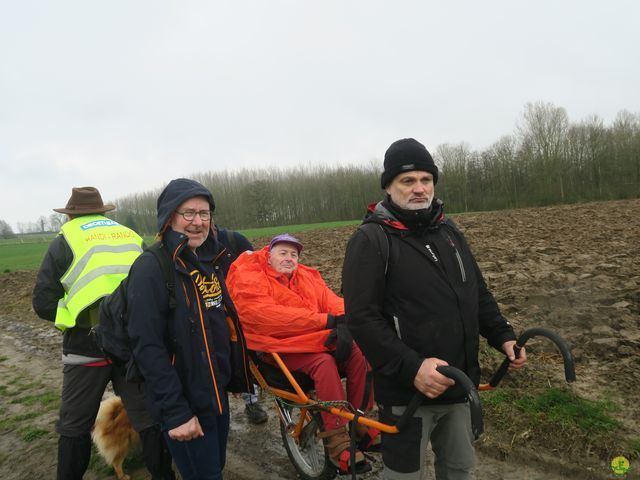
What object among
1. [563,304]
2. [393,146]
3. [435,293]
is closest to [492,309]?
[435,293]

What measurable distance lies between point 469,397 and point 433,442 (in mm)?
660

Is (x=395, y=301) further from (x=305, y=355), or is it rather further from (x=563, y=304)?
(x=563, y=304)

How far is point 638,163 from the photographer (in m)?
36.8

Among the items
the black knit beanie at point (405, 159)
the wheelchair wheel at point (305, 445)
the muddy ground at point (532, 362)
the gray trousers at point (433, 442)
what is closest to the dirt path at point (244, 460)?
the muddy ground at point (532, 362)

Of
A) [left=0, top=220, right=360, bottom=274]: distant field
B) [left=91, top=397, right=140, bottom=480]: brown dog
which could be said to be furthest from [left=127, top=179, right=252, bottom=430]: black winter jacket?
[left=0, top=220, right=360, bottom=274]: distant field

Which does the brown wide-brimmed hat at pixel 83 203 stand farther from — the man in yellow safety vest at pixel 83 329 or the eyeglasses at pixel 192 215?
the eyeglasses at pixel 192 215

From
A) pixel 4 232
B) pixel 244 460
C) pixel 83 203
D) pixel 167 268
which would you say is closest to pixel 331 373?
pixel 244 460

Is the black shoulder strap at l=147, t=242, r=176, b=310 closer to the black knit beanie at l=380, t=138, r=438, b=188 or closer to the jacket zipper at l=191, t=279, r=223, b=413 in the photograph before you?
the jacket zipper at l=191, t=279, r=223, b=413

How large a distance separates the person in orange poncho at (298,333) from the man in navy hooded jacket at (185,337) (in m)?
0.69

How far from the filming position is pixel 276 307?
11.3ft

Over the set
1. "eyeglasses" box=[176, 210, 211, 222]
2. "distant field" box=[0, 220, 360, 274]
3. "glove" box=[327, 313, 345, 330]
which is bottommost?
"distant field" box=[0, 220, 360, 274]

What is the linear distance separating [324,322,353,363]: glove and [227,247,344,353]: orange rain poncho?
0.05 m

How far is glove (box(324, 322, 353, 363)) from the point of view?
3.27m

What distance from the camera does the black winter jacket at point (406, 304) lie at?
2127 mm
